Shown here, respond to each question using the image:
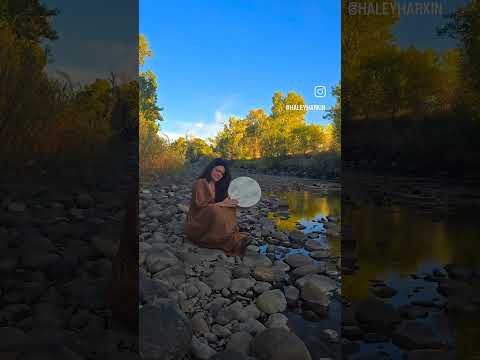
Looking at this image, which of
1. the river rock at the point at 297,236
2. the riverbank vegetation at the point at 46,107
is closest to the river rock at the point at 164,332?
the river rock at the point at 297,236

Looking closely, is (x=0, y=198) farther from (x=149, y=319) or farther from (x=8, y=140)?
(x=149, y=319)

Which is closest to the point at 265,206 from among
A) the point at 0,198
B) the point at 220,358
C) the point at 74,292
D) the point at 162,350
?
the point at 220,358

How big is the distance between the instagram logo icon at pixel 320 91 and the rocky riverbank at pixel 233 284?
2.24ft

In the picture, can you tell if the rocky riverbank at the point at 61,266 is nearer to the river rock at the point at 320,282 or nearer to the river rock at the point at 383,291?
the river rock at the point at 320,282

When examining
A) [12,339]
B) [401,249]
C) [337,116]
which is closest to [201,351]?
[12,339]

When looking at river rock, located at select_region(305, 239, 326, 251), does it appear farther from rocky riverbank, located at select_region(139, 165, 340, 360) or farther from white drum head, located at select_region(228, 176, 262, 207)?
white drum head, located at select_region(228, 176, 262, 207)

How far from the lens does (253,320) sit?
6.86 ft

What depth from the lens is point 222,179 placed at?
220 cm

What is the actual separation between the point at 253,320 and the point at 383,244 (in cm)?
135

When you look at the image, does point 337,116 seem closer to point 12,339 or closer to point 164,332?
point 164,332

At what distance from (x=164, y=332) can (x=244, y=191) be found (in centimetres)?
120

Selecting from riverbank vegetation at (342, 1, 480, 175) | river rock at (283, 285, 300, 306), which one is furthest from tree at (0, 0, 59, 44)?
river rock at (283, 285, 300, 306)

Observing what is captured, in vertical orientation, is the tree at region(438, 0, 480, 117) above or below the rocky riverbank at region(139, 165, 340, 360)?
above

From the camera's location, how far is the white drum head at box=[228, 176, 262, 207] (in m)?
2.19
